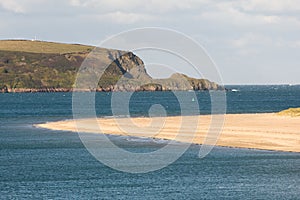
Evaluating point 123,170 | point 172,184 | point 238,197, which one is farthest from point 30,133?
point 238,197

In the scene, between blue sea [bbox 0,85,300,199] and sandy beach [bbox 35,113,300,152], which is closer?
blue sea [bbox 0,85,300,199]

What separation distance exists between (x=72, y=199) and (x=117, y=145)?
31.4m

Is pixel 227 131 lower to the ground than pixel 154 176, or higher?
higher

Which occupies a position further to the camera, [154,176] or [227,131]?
[227,131]

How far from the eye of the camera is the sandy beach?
76312 millimetres

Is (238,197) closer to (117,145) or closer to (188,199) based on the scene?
(188,199)

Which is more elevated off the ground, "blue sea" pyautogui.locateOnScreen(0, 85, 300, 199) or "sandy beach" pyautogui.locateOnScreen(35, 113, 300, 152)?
"sandy beach" pyautogui.locateOnScreen(35, 113, 300, 152)

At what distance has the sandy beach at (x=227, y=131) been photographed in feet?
250

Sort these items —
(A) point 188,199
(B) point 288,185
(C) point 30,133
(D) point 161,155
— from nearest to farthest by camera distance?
(A) point 188,199, (B) point 288,185, (D) point 161,155, (C) point 30,133

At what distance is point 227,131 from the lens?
3553 inches

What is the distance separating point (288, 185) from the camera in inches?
2010

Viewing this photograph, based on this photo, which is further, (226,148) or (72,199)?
(226,148)

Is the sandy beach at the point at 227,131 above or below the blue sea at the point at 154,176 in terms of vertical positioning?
above

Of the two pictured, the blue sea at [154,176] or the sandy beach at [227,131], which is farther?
the sandy beach at [227,131]
